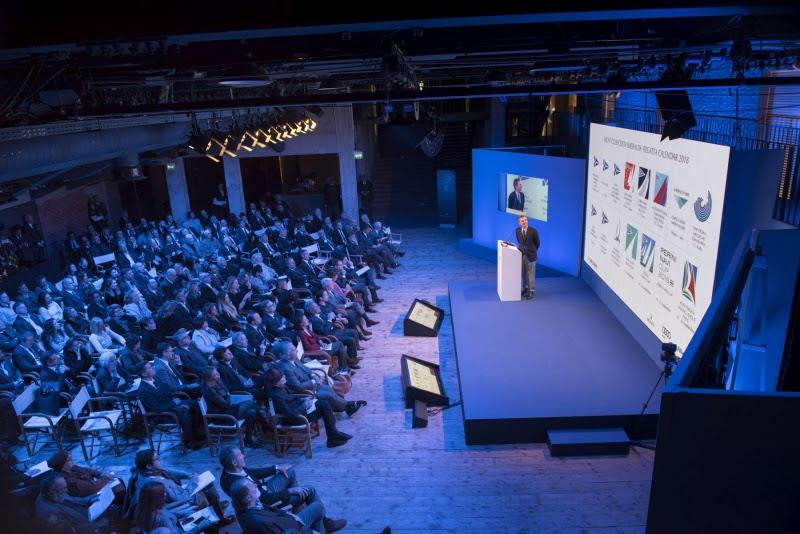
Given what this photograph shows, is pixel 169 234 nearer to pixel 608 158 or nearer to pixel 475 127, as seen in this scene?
pixel 608 158

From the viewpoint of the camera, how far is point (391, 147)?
10461 mm

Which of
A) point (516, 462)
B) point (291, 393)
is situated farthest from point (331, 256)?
point (516, 462)

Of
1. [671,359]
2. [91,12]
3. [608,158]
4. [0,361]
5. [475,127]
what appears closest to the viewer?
[91,12]

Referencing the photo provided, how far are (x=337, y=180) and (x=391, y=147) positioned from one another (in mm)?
12943

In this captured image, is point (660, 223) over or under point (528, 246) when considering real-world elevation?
over

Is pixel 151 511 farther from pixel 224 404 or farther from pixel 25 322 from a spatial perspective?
pixel 25 322

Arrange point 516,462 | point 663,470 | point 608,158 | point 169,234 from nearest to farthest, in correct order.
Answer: point 663,470, point 516,462, point 608,158, point 169,234

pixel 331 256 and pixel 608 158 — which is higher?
pixel 608 158

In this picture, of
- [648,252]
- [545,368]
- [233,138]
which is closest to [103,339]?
[233,138]

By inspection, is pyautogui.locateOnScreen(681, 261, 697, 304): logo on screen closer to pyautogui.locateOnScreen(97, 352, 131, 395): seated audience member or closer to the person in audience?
pyautogui.locateOnScreen(97, 352, 131, 395): seated audience member

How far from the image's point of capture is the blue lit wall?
1093 cm

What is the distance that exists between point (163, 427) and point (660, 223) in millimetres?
6645

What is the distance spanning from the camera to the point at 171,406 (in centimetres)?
642

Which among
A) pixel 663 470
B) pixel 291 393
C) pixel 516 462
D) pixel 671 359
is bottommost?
pixel 516 462
